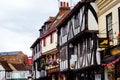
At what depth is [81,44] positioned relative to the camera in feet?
119

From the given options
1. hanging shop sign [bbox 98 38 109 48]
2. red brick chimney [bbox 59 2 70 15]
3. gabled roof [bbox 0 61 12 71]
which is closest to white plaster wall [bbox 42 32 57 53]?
red brick chimney [bbox 59 2 70 15]

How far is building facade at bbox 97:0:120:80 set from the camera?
85.7ft

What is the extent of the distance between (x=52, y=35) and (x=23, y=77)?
49.1 meters

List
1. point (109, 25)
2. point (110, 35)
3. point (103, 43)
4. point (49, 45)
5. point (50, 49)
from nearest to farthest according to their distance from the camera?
point (103, 43)
point (110, 35)
point (109, 25)
point (50, 49)
point (49, 45)

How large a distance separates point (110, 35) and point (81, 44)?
774 centimetres

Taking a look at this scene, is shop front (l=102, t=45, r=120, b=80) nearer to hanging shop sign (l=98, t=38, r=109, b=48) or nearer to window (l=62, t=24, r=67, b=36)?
hanging shop sign (l=98, t=38, r=109, b=48)

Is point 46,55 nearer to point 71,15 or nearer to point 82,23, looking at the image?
point 71,15

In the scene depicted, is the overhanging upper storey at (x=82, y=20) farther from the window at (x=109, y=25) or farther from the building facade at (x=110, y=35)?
the window at (x=109, y=25)

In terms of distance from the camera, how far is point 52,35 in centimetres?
5203

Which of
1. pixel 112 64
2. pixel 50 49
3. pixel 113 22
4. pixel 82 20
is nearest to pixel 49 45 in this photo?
pixel 50 49

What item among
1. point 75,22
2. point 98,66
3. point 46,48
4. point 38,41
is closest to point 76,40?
point 75,22

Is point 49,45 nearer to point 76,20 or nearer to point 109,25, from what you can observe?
point 76,20

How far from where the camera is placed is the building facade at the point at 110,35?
26114 mm

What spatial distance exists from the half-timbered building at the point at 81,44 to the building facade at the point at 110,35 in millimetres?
1316
